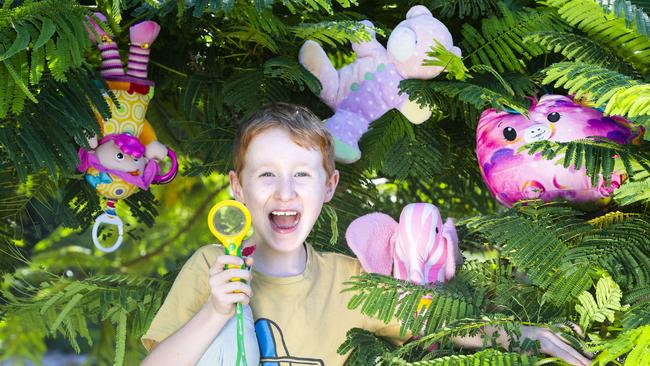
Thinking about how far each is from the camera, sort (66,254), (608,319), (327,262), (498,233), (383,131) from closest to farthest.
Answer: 1. (608,319)
2. (498,233)
3. (327,262)
4. (383,131)
5. (66,254)

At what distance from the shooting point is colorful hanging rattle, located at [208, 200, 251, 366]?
1.38 meters

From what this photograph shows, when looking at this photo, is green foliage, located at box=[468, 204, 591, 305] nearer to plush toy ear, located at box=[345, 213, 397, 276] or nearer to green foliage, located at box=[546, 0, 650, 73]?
plush toy ear, located at box=[345, 213, 397, 276]

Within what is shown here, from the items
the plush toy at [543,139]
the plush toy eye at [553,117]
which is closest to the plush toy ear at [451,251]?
the plush toy at [543,139]

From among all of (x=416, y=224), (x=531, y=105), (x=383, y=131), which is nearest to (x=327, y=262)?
(x=416, y=224)

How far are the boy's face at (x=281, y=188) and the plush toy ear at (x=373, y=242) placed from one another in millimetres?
91

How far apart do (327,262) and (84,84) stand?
1.59ft

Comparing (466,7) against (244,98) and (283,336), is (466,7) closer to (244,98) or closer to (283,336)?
(244,98)

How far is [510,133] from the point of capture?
165 centimetres

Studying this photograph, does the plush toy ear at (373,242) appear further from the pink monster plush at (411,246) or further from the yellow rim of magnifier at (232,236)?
the yellow rim of magnifier at (232,236)

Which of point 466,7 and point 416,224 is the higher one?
point 466,7

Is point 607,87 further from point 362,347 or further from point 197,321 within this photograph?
point 197,321

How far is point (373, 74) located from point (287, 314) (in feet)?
1.59

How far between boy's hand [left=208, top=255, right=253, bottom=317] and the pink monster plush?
266mm

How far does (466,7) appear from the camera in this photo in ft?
5.99
